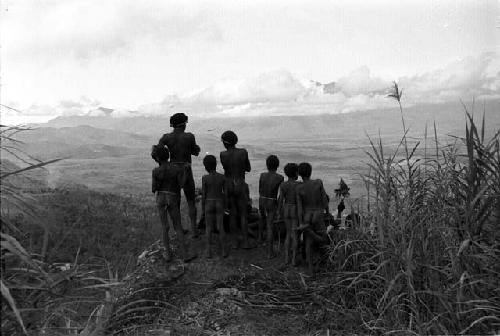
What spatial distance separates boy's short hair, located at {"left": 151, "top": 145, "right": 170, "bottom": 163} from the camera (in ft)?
22.1

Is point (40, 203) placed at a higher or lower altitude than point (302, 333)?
higher

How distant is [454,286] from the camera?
4121mm

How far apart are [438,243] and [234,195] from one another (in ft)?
10.8

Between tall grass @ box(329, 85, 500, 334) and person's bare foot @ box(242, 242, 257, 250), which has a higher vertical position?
tall grass @ box(329, 85, 500, 334)

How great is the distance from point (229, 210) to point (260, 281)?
1.32m

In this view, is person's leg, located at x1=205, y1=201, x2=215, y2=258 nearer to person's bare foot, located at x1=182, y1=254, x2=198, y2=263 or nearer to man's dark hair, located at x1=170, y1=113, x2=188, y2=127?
person's bare foot, located at x1=182, y1=254, x2=198, y2=263

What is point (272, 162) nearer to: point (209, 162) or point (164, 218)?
point (209, 162)

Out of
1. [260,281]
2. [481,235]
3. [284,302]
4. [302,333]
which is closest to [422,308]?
[481,235]

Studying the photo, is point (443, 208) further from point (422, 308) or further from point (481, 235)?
point (422, 308)

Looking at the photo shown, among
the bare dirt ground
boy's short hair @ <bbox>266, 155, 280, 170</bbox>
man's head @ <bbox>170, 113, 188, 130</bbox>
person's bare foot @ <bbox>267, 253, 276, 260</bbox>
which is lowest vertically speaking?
the bare dirt ground

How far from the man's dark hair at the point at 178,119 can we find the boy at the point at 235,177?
663 millimetres

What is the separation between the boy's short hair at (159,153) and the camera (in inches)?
265

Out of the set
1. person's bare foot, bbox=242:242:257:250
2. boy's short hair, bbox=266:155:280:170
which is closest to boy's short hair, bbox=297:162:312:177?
boy's short hair, bbox=266:155:280:170

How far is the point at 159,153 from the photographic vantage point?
676 centimetres
